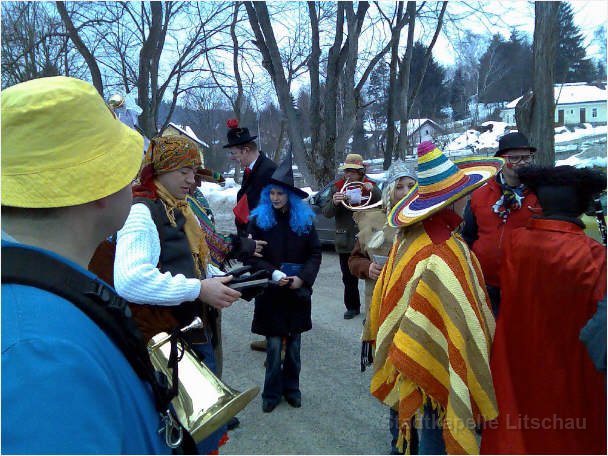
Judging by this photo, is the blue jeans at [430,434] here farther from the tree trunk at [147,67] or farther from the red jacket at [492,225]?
the tree trunk at [147,67]

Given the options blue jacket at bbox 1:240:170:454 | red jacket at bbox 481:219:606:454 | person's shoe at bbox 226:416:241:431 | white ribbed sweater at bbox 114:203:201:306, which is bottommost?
person's shoe at bbox 226:416:241:431

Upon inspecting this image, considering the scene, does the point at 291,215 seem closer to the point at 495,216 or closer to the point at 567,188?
the point at 495,216

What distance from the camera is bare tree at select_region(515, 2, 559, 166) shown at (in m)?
6.30

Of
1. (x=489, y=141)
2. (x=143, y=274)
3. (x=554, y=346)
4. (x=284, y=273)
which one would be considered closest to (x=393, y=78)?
(x=284, y=273)

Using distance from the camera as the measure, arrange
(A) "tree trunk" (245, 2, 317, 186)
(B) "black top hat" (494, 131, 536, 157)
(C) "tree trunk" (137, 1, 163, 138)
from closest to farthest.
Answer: (B) "black top hat" (494, 131, 536, 157) < (A) "tree trunk" (245, 2, 317, 186) < (C) "tree trunk" (137, 1, 163, 138)

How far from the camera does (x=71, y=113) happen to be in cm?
103

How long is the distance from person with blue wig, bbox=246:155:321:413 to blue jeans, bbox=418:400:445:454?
1.60 metres

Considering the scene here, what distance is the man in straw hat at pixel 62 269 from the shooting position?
2.65 ft

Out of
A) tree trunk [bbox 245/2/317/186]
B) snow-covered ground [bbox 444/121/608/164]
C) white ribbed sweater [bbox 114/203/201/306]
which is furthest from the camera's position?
snow-covered ground [bbox 444/121/608/164]

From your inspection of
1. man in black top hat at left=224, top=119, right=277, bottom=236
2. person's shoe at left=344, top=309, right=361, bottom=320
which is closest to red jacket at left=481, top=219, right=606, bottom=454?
man in black top hat at left=224, top=119, right=277, bottom=236

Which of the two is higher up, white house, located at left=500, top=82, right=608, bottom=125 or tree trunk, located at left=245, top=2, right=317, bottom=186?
tree trunk, located at left=245, top=2, right=317, bottom=186

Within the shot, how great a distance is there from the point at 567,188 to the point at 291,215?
2.16m

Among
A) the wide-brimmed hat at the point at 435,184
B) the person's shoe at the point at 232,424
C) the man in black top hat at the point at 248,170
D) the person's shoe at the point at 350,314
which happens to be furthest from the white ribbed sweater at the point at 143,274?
the person's shoe at the point at 350,314

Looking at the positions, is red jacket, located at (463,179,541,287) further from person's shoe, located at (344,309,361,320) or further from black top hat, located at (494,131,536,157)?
person's shoe, located at (344,309,361,320)
